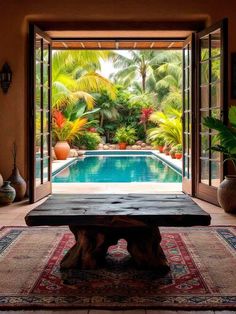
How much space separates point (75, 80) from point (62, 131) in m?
2.89

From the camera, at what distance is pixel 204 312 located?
8.02ft

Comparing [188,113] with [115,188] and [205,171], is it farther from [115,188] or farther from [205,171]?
[115,188]

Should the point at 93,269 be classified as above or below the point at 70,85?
below

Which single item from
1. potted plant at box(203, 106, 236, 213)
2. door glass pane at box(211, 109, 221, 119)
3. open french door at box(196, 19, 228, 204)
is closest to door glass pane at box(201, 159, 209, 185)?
open french door at box(196, 19, 228, 204)

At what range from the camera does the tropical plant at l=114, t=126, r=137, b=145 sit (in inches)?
726

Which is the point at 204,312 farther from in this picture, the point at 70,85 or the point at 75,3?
the point at 70,85

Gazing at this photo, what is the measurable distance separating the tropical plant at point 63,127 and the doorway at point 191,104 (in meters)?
6.49

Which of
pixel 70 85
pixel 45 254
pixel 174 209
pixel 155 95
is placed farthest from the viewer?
pixel 155 95

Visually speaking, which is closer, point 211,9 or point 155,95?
point 211,9

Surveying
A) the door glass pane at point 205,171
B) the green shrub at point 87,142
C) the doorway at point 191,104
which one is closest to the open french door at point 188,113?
the doorway at point 191,104

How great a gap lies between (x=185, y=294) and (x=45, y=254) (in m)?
1.26

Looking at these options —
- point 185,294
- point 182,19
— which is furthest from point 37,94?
point 185,294

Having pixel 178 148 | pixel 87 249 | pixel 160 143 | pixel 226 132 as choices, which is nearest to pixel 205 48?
pixel 226 132

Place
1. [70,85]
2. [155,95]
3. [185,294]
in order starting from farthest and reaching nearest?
[155,95] → [70,85] → [185,294]
